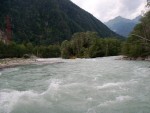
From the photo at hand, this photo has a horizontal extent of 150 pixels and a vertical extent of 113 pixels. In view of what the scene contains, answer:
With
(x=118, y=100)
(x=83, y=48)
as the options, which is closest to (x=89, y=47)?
(x=83, y=48)

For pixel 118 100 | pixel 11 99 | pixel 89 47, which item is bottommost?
pixel 11 99

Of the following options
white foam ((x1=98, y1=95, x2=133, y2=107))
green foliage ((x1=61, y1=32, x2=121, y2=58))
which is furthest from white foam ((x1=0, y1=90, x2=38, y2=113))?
green foliage ((x1=61, y1=32, x2=121, y2=58))

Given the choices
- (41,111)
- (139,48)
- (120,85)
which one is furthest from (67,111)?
(139,48)

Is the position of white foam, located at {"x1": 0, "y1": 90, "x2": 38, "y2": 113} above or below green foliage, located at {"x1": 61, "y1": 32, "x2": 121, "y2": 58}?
below

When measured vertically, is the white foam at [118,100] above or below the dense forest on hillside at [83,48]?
below

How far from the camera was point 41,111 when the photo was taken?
16469 millimetres

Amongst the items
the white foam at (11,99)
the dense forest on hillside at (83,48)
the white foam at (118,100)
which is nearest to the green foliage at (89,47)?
the dense forest on hillside at (83,48)

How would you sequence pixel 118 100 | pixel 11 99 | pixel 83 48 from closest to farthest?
1. pixel 118 100
2. pixel 11 99
3. pixel 83 48

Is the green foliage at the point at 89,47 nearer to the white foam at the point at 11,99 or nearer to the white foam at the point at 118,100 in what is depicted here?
the white foam at the point at 11,99

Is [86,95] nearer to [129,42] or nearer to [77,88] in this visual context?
[77,88]

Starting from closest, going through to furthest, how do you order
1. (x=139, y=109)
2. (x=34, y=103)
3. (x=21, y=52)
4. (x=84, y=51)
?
(x=139, y=109)
(x=34, y=103)
(x=21, y=52)
(x=84, y=51)

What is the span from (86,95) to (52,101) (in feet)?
9.71

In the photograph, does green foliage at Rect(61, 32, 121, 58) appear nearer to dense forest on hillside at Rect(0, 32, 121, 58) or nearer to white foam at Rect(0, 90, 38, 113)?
dense forest on hillside at Rect(0, 32, 121, 58)

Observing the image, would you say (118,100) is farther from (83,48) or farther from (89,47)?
(83,48)
